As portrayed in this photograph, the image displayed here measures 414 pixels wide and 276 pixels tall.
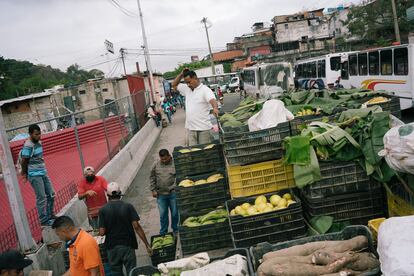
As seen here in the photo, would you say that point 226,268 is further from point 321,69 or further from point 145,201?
point 321,69

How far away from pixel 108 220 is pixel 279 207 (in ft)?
7.63

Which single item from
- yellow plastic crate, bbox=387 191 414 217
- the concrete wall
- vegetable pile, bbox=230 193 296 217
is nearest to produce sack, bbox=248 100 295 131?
vegetable pile, bbox=230 193 296 217

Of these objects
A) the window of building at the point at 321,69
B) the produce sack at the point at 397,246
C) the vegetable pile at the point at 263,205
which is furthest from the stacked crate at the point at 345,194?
the window of building at the point at 321,69

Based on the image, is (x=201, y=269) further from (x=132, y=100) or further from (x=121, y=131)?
(x=132, y=100)

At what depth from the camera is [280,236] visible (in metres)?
4.34

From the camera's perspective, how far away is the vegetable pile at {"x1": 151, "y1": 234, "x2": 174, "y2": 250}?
5.93m

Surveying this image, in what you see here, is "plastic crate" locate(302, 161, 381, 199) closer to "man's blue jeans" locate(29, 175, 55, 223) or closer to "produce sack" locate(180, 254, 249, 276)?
"produce sack" locate(180, 254, 249, 276)

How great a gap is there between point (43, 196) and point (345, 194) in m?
5.64

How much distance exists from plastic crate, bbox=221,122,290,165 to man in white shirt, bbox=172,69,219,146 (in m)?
2.04

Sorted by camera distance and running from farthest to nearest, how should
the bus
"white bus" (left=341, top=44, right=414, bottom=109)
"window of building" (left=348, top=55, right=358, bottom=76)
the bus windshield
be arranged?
the bus < the bus windshield < "window of building" (left=348, top=55, right=358, bottom=76) < "white bus" (left=341, top=44, right=414, bottom=109)

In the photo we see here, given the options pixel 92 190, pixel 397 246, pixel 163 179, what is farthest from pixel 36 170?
Answer: pixel 397 246

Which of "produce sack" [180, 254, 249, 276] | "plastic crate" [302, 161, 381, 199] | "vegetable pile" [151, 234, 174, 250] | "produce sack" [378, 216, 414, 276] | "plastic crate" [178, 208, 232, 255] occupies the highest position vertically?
"produce sack" [378, 216, 414, 276]

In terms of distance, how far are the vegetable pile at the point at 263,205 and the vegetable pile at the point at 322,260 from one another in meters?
1.05

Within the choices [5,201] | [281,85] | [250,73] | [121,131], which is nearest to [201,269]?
[5,201]
